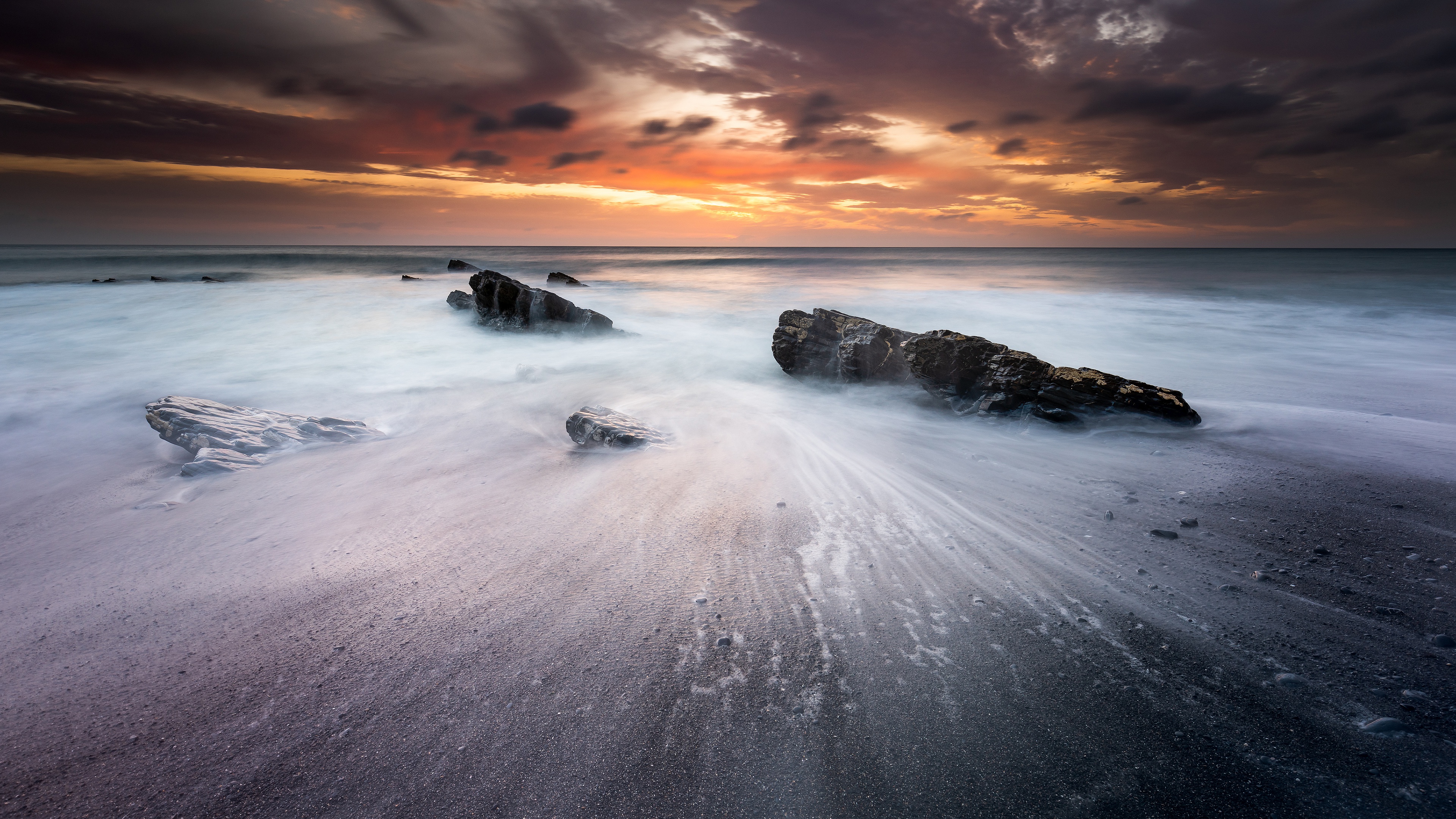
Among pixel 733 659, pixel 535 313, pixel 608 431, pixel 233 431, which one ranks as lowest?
pixel 233 431

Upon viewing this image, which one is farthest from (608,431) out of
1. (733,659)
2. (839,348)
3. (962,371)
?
(962,371)

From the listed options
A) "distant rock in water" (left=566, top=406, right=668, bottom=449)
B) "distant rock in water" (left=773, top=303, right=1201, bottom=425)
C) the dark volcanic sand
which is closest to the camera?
the dark volcanic sand

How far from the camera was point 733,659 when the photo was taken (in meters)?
2.45

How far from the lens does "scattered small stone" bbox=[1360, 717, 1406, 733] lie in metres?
2.03

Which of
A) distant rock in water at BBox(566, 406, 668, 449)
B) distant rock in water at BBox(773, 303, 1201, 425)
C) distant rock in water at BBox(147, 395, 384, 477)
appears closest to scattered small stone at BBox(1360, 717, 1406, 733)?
distant rock in water at BBox(773, 303, 1201, 425)

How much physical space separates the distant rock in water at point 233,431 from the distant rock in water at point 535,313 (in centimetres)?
619

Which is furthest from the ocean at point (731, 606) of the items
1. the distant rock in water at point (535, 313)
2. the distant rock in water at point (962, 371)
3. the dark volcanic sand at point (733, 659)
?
the distant rock in water at point (535, 313)

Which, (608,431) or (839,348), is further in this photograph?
(839,348)

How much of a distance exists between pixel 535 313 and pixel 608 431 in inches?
308

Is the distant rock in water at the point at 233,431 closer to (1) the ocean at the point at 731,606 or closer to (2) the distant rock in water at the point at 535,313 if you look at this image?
(1) the ocean at the point at 731,606

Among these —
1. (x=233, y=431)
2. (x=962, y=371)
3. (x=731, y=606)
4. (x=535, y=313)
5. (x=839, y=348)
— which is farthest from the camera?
(x=535, y=313)

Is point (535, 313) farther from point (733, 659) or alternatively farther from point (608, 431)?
point (733, 659)

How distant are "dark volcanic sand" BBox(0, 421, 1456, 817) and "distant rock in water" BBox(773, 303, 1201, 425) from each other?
5.69ft

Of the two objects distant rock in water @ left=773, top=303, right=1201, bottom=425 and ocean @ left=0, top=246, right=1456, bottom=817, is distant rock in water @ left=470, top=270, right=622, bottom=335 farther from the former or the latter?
distant rock in water @ left=773, top=303, right=1201, bottom=425
